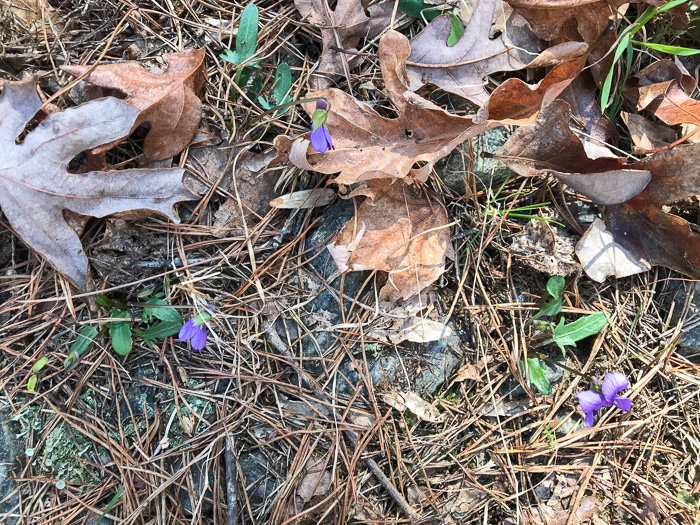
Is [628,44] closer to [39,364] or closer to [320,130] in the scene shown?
[320,130]

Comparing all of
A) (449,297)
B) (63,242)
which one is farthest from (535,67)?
(63,242)

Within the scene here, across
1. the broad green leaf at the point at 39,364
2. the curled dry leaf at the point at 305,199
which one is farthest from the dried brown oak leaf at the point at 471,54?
the broad green leaf at the point at 39,364

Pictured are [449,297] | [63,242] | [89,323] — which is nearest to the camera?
[63,242]

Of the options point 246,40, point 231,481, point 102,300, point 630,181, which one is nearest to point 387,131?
point 246,40

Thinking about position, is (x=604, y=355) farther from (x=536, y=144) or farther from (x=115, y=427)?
(x=115, y=427)

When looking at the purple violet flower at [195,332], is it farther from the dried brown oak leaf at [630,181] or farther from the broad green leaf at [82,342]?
the dried brown oak leaf at [630,181]
